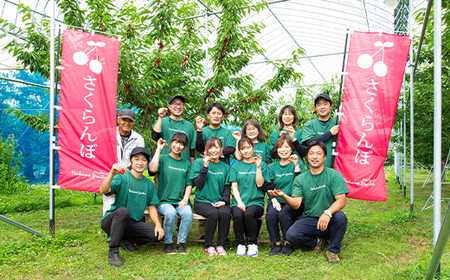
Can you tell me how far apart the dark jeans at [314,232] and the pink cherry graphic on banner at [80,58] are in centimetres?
307

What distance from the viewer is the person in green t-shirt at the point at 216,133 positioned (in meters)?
4.30

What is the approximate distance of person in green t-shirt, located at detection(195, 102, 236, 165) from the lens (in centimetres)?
430

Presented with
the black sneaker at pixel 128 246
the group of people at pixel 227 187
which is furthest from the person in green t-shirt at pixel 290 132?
the black sneaker at pixel 128 246

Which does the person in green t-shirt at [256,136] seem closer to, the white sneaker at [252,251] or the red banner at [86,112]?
the white sneaker at [252,251]

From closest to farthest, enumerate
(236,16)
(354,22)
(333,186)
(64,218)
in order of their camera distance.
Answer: (333,186), (236,16), (64,218), (354,22)

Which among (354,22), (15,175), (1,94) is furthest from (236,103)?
(354,22)

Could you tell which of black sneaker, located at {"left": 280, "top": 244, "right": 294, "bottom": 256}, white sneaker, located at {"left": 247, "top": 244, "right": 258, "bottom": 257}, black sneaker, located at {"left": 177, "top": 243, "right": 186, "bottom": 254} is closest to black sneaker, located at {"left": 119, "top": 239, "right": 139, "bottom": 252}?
black sneaker, located at {"left": 177, "top": 243, "right": 186, "bottom": 254}

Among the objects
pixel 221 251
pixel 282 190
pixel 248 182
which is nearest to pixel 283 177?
pixel 282 190

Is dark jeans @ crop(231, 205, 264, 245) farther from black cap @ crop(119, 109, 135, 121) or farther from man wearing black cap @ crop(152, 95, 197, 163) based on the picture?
black cap @ crop(119, 109, 135, 121)

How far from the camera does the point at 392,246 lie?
3.97 metres

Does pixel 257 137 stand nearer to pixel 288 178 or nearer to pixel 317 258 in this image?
pixel 288 178

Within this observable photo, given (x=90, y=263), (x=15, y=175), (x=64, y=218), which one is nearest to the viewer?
(x=90, y=263)

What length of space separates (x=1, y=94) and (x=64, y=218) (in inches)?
241

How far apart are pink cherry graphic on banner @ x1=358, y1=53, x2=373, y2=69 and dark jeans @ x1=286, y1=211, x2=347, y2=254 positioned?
1.79 m
